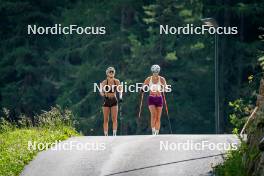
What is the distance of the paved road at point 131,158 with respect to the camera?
637 inches

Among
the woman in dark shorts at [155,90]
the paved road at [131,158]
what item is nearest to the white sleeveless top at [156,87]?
the woman in dark shorts at [155,90]

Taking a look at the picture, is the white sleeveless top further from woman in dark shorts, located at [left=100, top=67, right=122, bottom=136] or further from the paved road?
the paved road

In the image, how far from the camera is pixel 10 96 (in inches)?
2062

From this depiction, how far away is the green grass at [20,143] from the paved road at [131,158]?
0.70 feet

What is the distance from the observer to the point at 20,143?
19.2 m

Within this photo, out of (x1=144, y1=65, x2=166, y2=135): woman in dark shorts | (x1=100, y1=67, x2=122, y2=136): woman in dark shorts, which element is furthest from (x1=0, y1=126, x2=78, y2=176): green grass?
(x1=144, y1=65, x2=166, y2=135): woman in dark shorts

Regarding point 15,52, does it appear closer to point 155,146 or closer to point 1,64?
point 1,64

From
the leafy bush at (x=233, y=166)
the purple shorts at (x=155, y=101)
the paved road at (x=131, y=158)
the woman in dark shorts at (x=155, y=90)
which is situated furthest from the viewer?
the purple shorts at (x=155, y=101)

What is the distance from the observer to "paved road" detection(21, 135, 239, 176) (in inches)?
637

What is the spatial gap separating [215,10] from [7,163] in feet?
97.6

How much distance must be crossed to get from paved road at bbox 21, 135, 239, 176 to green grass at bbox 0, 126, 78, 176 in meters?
0.21

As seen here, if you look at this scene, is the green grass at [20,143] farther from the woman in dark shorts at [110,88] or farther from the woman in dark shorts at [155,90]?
the woman in dark shorts at [155,90]

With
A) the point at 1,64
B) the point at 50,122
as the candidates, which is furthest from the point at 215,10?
the point at 50,122

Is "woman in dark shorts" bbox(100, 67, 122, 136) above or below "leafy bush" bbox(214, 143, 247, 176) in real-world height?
above
